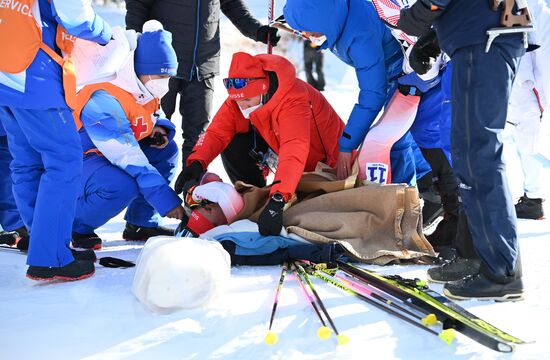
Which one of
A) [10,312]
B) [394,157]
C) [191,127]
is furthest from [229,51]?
[10,312]

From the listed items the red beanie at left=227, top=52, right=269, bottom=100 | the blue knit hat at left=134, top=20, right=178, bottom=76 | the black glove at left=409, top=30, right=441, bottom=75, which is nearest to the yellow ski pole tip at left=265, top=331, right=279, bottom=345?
the black glove at left=409, top=30, right=441, bottom=75

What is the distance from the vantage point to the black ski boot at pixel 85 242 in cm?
338

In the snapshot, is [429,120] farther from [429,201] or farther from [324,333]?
[324,333]

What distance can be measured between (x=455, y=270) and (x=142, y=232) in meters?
1.95

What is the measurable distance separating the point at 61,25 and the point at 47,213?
78 centimetres

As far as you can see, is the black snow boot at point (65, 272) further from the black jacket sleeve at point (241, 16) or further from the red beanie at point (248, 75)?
the black jacket sleeve at point (241, 16)

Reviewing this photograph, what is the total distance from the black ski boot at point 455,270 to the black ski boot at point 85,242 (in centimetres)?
187

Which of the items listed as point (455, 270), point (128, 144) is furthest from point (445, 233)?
point (128, 144)

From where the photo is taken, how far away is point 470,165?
2.21 m

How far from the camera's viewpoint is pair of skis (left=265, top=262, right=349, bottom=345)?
197 cm

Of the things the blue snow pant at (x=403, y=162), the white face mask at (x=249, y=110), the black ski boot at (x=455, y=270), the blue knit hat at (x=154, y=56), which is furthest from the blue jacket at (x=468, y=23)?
the blue knit hat at (x=154, y=56)

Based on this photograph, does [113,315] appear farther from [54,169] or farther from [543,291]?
[543,291]

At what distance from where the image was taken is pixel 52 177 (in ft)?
8.48

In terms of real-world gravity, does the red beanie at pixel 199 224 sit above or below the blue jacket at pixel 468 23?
below
